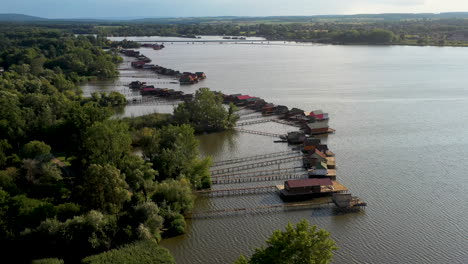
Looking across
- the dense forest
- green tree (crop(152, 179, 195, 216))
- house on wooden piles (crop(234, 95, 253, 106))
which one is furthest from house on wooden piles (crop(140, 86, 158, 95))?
green tree (crop(152, 179, 195, 216))

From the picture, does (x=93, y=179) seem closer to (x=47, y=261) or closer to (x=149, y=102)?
(x=47, y=261)

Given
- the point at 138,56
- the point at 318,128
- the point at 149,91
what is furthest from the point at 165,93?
the point at 138,56

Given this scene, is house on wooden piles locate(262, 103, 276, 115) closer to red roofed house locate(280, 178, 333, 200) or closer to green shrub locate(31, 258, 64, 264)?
red roofed house locate(280, 178, 333, 200)

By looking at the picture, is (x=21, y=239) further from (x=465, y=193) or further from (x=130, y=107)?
(x=130, y=107)

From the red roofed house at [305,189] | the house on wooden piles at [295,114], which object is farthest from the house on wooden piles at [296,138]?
the red roofed house at [305,189]

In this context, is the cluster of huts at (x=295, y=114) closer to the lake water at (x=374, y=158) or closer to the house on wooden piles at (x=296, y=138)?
the house on wooden piles at (x=296, y=138)

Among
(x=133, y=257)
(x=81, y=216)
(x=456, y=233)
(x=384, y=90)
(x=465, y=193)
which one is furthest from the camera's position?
(x=384, y=90)

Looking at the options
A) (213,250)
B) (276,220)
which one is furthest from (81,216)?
(276,220)
